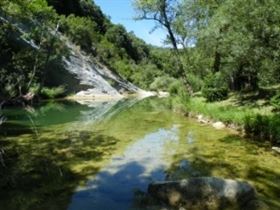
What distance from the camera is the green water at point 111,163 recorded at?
10.6m

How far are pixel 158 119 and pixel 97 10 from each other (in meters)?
128

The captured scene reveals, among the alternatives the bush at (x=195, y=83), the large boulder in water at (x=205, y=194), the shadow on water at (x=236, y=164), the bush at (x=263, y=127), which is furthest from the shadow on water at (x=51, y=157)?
the bush at (x=195, y=83)

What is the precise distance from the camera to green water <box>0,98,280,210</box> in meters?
10.6

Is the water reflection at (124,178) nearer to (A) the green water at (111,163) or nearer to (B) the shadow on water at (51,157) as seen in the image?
(A) the green water at (111,163)

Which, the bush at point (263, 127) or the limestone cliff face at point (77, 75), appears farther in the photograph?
the limestone cliff face at point (77, 75)

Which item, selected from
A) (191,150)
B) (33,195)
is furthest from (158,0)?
(33,195)

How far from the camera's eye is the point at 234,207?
9.50 m

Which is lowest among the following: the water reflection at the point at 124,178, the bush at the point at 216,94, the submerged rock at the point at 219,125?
the water reflection at the point at 124,178

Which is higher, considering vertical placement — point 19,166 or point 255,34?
point 255,34

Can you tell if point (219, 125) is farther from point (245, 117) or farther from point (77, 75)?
point (77, 75)

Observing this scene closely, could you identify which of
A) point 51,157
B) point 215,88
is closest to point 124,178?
point 51,157

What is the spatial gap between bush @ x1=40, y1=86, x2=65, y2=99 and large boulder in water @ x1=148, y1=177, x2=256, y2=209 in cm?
4792

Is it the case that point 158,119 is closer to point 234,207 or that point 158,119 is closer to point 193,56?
point 234,207

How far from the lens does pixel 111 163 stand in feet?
48.1
